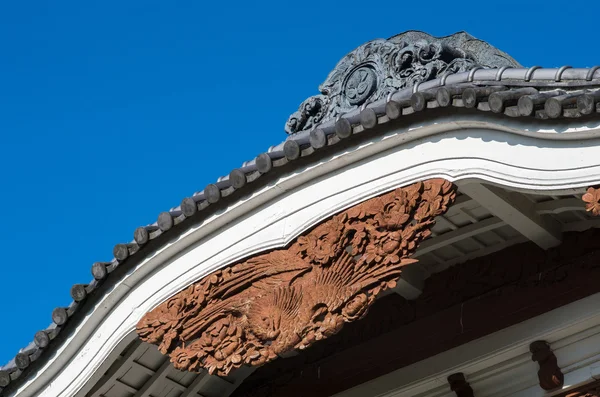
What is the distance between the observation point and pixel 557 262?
879 centimetres

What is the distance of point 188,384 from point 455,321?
2374mm

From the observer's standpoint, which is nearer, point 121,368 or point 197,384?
point 121,368

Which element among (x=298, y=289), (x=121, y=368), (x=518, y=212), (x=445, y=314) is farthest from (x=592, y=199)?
(x=121, y=368)

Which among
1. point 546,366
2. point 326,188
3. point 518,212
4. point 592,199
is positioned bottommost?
point 546,366

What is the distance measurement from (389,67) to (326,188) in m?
1.92

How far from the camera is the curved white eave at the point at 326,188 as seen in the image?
7398 mm

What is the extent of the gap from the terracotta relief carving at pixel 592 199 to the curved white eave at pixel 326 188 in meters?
0.05

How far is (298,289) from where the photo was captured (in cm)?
830

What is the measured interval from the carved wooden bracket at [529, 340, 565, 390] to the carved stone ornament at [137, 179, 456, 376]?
155 centimetres

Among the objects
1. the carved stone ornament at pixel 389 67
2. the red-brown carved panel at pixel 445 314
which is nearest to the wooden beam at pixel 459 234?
the red-brown carved panel at pixel 445 314

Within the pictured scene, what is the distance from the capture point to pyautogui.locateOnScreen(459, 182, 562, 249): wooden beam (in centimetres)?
813

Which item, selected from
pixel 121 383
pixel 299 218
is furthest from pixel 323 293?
pixel 121 383

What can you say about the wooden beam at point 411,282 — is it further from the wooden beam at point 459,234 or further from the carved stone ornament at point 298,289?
the carved stone ornament at point 298,289

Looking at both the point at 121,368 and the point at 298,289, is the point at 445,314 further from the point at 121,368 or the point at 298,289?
the point at 121,368
